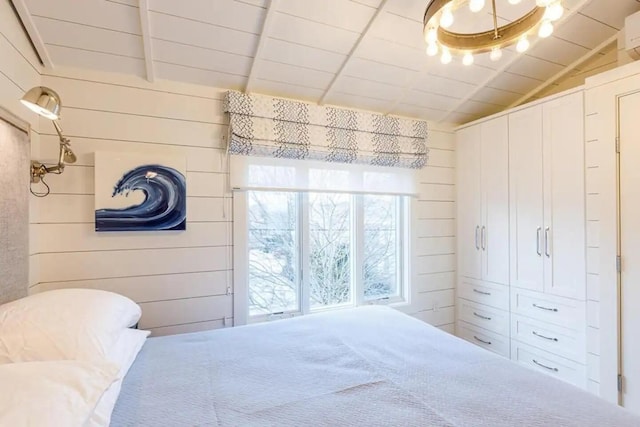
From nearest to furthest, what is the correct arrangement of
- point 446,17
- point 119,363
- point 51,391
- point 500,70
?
1. point 51,391
2. point 119,363
3. point 446,17
4. point 500,70

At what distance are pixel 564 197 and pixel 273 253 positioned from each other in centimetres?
213

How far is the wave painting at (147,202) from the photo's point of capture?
6.60 ft

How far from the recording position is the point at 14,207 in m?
1.59

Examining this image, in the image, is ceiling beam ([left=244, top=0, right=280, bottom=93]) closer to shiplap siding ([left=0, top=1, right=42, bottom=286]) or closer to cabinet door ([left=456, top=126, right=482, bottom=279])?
shiplap siding ([left=0, top=1, right=42, bottom=286])

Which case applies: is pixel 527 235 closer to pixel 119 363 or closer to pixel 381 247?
pixel 381 247

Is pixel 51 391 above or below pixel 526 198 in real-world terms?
below

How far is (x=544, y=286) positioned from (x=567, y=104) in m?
1.30

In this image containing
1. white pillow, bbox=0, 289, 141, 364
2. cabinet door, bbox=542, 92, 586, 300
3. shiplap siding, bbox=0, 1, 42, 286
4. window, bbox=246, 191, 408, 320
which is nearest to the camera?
white pillow, bbox=0, 289, 141, 364

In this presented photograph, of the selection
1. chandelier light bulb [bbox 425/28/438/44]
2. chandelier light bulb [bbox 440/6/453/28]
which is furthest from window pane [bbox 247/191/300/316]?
chandelier light bulb [bbox 440/6/453/28]

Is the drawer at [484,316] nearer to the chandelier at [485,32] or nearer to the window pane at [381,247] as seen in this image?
the window pane at [381,247]

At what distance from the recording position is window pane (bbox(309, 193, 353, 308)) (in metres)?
2.74

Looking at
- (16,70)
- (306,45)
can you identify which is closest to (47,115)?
(16,70)

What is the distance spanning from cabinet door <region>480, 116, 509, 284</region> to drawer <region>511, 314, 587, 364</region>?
35 cm

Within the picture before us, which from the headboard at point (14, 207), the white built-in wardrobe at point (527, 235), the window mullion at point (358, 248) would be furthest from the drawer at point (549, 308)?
the headboard at point (14, 207)
